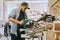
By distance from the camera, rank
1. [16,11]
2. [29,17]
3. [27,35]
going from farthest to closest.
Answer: [29,17] < [16,11] < [27,35]

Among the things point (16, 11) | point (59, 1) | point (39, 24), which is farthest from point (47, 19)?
point (16, 11)

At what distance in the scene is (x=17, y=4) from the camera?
108 inches

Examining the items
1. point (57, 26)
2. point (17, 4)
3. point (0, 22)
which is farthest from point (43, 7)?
point (57, 26)

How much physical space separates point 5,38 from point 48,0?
1.16 m

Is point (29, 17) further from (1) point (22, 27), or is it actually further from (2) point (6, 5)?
(2) point (6, 5)

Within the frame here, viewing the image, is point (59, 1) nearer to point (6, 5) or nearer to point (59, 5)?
point (59, 5)

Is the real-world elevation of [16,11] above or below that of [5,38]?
above

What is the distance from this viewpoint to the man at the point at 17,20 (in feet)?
7.81

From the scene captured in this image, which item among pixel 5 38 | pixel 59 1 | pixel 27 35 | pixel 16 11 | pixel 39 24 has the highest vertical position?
pixel 59 1

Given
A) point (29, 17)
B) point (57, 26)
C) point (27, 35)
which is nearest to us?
point (57, 26)

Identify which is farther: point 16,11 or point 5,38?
point 5,38

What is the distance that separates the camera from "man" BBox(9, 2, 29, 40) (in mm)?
2381

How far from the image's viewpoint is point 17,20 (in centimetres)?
243

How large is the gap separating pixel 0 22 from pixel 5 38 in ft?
1.15
